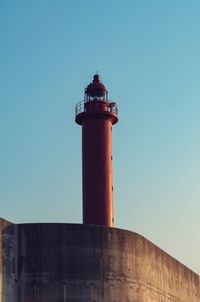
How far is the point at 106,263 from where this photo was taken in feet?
68.3

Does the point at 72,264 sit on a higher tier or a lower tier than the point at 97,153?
lower

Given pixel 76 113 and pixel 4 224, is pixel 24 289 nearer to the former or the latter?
pixel 4 224

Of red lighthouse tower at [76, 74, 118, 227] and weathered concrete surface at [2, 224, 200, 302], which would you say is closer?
weathered concrete surface at [2, 224, 200, 302]

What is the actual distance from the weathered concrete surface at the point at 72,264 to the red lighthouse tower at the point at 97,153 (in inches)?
121

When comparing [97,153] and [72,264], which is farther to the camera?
[97,153]

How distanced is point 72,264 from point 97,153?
739 centimetres

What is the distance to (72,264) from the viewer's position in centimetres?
1998

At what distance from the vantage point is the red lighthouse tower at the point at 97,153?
84.0 feet

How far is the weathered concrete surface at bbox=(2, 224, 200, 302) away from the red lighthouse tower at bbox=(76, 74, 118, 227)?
121 inches

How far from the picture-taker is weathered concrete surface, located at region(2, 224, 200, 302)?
62.5 feet

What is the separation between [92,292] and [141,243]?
3.96 meters

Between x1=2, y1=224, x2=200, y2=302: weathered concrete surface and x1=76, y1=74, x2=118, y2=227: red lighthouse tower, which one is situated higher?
x1=76, y1=74, x2=118, y2=227: red lighthouse tower

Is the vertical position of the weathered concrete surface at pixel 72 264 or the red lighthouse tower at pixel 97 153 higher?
the red lighthouse tower at pixel 97 153

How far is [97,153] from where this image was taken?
26375mm
